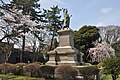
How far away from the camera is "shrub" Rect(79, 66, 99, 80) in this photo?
49.3ft

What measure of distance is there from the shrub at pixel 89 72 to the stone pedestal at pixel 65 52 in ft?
9.84

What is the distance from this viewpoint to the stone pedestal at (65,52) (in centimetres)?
1855

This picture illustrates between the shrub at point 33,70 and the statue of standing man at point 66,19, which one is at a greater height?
the statue of standing man at point 66,19

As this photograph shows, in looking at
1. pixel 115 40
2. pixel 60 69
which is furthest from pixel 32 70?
pixel 115 40

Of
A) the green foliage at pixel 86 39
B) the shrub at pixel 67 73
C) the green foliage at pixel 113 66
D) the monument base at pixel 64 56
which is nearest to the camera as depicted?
the green foliage at pixel 113 66

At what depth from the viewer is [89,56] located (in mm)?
40750

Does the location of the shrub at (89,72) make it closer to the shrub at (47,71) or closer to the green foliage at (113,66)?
the green foliage at (113,66)

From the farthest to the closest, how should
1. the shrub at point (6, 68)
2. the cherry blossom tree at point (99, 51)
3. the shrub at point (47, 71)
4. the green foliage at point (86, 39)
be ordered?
the green foliage at point (86, 39) → the cherry blossom tree at point (99, 51) → the shrub at point (6, 68) → the shrub at point (47, 71)

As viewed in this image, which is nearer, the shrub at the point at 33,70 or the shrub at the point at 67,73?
the shrub at the point at 67,73

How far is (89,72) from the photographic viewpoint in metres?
15.0

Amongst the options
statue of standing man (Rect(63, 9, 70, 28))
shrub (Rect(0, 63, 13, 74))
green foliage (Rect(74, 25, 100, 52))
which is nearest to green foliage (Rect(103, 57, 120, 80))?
statue of standing man (Rect(63, 9, 70, 28))

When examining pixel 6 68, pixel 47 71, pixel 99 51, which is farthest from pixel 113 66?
pixel 99 51

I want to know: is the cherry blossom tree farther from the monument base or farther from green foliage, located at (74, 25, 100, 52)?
the monument base

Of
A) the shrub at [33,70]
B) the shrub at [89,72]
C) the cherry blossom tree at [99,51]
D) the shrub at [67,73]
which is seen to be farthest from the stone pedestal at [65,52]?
the cherry blossom tree at [99,51]
